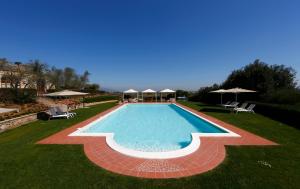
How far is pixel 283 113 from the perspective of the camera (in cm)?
954

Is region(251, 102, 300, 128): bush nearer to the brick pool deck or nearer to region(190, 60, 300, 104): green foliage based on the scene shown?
region(190, 60, 300, 104): green foliage

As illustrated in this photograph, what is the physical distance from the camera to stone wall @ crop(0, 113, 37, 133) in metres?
7.82

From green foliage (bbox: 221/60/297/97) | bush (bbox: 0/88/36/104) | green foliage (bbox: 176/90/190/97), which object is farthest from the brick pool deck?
green foliage (bbox: 176/90/190/97)

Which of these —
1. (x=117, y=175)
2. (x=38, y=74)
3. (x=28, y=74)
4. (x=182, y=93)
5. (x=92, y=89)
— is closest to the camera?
(x=117, y=175)

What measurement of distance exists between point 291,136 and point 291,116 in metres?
3.42

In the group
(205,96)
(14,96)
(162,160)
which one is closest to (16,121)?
(162,160)

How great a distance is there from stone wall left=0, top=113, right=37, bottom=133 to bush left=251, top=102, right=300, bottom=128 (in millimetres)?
15055

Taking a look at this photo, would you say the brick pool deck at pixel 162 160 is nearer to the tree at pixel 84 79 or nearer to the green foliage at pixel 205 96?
the green foliage at pixel 205 96

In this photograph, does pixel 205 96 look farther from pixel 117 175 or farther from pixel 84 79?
pixel 84 79

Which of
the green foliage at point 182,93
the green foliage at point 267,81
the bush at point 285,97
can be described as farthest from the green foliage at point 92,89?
the bush at point 285,97

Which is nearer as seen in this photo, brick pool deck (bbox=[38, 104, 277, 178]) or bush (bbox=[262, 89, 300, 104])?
brick pool deck (bbox=[38, 104, 277, 178])

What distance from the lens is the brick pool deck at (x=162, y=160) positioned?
12.1 feet

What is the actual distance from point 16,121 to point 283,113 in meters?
15.8

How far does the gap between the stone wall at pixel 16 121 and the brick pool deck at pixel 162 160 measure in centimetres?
387
